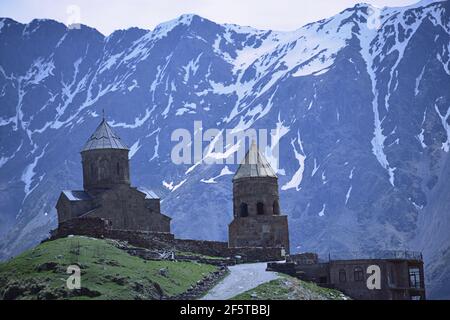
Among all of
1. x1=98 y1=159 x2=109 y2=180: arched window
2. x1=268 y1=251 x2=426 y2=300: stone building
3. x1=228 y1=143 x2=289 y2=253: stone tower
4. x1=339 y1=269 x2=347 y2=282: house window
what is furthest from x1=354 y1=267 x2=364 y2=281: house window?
x1=98 y1=159 x2=109 y2=180: arched window

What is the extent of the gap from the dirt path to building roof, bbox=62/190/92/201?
17473 millimetres

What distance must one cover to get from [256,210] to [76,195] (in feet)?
50.9

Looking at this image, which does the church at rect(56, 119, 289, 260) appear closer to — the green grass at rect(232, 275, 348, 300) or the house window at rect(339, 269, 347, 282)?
the house window at rect(339, 269, 347, 282)

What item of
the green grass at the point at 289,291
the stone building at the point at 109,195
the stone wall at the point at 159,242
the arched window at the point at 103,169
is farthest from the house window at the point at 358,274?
the arched window at the point at 103,169

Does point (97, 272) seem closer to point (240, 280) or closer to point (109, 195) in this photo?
point (240, 280)

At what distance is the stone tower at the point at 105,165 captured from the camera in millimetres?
91438

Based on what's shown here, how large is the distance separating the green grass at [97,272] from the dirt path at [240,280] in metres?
2.02

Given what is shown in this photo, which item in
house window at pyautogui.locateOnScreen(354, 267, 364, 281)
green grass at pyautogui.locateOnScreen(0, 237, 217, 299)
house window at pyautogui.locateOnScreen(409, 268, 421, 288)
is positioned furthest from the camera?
house window at pyautogui.locateOnScreen(409, 268, 421, 288)

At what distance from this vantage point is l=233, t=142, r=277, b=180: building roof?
294 ft
